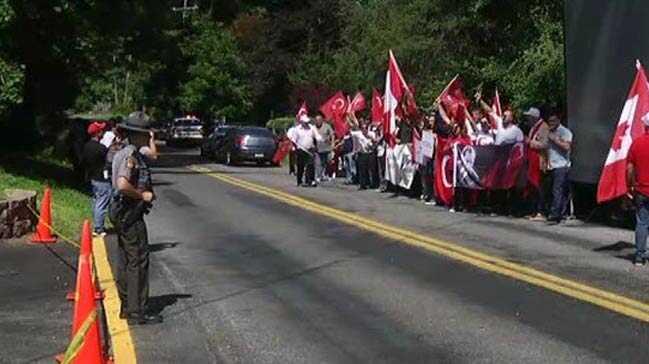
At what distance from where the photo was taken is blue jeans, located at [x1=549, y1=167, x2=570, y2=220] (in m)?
17.7

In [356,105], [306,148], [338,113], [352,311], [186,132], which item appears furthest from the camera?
[186,132]

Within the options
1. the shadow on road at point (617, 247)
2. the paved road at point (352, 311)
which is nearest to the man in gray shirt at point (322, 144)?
the paved road at point (352, 311)

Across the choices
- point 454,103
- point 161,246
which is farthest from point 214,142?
point 161,246

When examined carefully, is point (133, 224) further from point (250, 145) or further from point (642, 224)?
point (250, 145)

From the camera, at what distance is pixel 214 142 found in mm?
45531

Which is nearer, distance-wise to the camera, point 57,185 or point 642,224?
point 642,224

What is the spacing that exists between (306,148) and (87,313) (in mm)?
20333

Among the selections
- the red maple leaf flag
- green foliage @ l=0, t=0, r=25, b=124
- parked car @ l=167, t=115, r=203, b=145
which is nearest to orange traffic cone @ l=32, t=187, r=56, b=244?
green foliage @ l=0, t=0, r=25, b=124

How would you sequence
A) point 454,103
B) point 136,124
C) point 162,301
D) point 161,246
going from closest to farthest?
point 136,124, point 162,301, point 161,246, point 454,103

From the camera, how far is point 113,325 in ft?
30.2

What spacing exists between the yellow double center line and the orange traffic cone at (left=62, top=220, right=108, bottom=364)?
4.65 m

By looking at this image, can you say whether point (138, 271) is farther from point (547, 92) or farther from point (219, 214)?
point (547, 92)

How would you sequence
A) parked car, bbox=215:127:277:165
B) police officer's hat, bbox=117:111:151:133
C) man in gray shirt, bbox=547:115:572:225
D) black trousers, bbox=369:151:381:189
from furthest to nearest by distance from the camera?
parked car, bbox=215:127:277:165 < black trousers, bbox=369:151:381:189 < man in gray shirt, bbox=547:115:572:225 < police officer's hat, bbox=117:111:151:133

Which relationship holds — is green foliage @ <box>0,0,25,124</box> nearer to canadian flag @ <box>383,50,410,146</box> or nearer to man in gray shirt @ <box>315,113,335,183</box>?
man in gray shirt @ <box>315,113,335,183</box>
